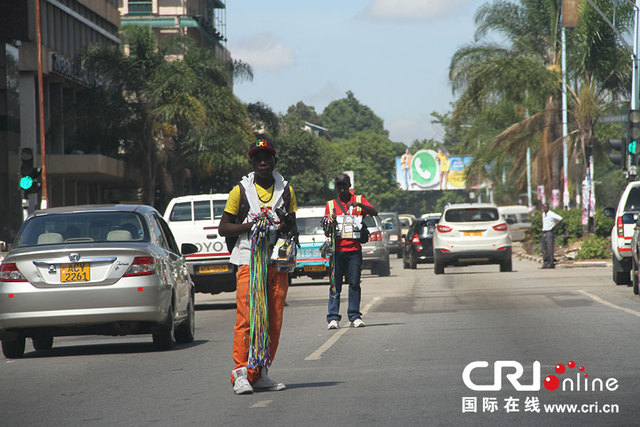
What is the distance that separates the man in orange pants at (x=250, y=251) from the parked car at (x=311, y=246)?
16592mm

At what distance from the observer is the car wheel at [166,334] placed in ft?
41.2

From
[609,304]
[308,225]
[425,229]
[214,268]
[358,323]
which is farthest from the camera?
[425,229]

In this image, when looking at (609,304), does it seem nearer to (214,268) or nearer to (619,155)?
(214,268)

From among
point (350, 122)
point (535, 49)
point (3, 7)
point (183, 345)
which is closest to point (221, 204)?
point (183, 345)

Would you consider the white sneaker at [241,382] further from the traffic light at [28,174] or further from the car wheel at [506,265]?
the car wheel at [506,265]

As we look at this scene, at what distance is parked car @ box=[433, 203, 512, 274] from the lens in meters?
30.4

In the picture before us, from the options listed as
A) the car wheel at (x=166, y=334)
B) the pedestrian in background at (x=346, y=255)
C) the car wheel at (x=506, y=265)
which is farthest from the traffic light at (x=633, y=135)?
the car wheel at (x=166, y=334)

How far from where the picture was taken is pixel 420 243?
3672 cm

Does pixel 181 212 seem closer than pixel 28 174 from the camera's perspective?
Yes

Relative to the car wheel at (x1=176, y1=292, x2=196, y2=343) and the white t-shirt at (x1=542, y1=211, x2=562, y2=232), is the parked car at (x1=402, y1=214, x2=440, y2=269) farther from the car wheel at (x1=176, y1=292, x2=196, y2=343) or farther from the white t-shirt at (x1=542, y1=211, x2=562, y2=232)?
the car wheel at (x1=176, y1=292, x2=196, y2=343)

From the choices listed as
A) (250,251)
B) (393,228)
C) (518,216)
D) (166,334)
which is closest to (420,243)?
(393,228)

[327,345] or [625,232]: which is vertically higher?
[625,232]

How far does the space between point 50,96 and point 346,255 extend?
119ft
